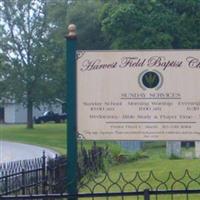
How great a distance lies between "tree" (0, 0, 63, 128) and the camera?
6022 cm

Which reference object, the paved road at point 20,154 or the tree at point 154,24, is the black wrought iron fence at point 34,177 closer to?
the paved road at point 20,154

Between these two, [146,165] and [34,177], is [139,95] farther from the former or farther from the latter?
[146,165]

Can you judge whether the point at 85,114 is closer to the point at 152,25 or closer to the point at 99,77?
the point at 99,77

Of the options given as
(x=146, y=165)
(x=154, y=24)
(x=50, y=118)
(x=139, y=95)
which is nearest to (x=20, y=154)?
(x=146, y=165)

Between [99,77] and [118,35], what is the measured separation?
37799 mm

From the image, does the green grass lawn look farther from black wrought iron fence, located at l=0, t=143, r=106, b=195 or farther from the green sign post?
the green sign post

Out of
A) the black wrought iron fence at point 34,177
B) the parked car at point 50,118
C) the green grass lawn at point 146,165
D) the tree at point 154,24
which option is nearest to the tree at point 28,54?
the green grass lawn at point 146,165

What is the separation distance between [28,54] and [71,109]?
53.8m

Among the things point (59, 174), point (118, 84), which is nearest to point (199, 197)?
point (59, 174)

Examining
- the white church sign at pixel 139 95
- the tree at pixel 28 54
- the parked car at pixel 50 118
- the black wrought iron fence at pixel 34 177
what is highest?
the tree at pixel 28 54

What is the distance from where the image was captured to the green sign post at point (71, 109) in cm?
812

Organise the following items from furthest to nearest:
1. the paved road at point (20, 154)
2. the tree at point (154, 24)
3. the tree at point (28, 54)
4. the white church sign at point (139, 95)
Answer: the tree at point (28, 54), the tree at point (154, 24), the paved road at point (20, 154), the white church sign at point (139, 95)

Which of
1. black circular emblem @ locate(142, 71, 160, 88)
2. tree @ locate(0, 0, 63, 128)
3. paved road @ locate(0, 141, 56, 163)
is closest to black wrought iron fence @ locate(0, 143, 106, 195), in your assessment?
black circular emblem @ locate(142, 71, 160, 88)

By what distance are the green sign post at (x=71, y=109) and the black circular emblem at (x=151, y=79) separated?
83 cm
